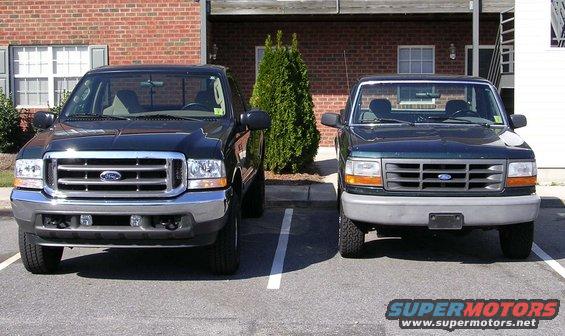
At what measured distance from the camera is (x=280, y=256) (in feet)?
24.3

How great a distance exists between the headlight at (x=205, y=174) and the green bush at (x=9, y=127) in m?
9.55

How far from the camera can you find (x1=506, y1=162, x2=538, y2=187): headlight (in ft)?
21.4

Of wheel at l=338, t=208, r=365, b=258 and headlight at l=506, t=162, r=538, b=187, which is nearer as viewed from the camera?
headlight at l=506, t=162, r=538, b=187

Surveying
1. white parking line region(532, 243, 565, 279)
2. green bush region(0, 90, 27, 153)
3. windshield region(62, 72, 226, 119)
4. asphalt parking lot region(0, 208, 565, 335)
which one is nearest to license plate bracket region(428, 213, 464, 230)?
asphalt parking lot region(0, 208, 565, 335)

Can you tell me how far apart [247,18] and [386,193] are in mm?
9694

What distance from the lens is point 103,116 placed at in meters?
7.08

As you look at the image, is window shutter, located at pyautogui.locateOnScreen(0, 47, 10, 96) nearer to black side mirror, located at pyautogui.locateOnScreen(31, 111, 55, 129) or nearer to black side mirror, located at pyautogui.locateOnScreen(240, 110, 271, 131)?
black side mirror, located at pyautogui.locateOnScreen(31, 111, 55, 129)

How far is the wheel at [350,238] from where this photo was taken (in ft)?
22.6

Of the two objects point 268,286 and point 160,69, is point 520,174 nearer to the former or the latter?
point 268,286

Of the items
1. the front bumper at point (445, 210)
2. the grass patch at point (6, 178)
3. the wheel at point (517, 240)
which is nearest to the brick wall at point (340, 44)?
the grass patch at point (6, 178)

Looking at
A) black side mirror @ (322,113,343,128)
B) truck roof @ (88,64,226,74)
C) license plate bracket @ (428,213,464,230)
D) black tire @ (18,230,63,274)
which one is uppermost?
truck roof @ (88,64,226,74)

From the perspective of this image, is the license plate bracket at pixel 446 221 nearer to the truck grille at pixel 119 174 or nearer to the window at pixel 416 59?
the truck grille at pixel 119 174

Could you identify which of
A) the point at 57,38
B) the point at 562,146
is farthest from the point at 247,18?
the point at 562,146

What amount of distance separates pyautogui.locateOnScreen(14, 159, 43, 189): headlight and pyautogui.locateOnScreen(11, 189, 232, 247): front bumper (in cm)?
8
